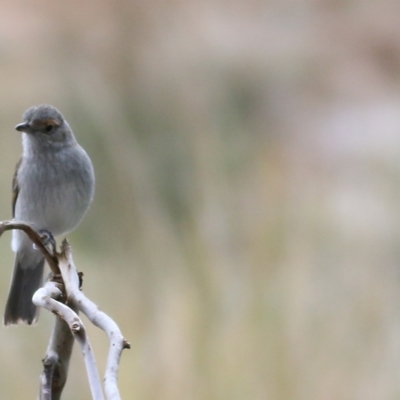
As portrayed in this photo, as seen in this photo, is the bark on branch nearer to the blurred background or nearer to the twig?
the twig

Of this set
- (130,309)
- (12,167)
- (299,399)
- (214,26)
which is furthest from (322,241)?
(12,167)

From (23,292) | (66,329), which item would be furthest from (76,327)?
(23,292)

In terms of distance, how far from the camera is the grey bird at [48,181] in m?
1.84

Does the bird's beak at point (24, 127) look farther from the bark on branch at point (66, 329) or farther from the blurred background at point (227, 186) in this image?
the blurred background at point (227, 186)

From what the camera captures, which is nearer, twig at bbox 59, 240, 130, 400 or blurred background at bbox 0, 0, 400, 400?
twig at bbox 59, 240, 130, 400

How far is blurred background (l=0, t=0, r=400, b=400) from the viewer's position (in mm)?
2939

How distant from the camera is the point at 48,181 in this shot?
6.17 ft

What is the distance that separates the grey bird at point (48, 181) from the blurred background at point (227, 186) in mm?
1003

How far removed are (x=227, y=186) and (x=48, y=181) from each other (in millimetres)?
1467

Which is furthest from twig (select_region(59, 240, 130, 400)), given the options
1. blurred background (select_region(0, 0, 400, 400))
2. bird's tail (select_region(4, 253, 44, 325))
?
blurred background (select_region(0, 0, 400, 400))

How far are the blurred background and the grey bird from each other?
1.00 m

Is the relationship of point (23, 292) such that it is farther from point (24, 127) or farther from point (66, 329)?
point (66, 329)

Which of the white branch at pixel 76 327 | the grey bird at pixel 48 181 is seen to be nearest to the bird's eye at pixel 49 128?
the grey bird at pixel 48 181

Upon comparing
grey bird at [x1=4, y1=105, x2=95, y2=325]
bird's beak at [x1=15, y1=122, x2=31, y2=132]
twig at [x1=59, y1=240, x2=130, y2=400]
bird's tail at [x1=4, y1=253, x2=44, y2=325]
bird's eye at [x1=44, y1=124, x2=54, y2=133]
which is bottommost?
twig at [x1=59, y1=240, x2=130, y2=400]
